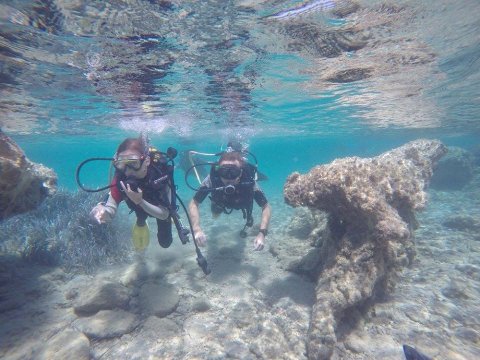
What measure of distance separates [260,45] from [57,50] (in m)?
6.26

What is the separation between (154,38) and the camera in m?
7.89

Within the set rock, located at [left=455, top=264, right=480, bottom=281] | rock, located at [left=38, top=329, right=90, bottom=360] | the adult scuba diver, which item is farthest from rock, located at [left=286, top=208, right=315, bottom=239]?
rock, located at [left=38, top=329, right=90, bottom=360]

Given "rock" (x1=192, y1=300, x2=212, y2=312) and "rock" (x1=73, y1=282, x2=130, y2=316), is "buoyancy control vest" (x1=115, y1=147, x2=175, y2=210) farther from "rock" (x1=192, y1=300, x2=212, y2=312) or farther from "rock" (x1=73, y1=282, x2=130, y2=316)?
"rock" (x1=192, y1=300, x2=212, y2=312)

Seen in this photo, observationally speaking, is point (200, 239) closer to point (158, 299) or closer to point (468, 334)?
point (158, 299)

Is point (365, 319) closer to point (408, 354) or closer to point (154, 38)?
point (408, 354)

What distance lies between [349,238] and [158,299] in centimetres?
443

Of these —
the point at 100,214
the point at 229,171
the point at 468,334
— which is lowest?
the point at 468,334

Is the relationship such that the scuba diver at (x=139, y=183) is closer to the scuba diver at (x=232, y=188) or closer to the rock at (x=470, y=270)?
the scuba diver at (x=232, y=188)

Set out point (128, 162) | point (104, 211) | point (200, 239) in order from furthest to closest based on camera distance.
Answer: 1. point (200, 239)
2. point (128, 162)
3. point (104, 211)

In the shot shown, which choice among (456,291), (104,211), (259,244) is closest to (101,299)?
(104,211)

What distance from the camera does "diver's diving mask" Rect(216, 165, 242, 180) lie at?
7.36 meters

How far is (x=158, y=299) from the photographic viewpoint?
20.4 feet

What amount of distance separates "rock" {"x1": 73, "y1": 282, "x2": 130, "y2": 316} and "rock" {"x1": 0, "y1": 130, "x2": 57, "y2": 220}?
2.61 meters

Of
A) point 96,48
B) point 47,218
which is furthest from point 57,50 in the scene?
point 47,218
